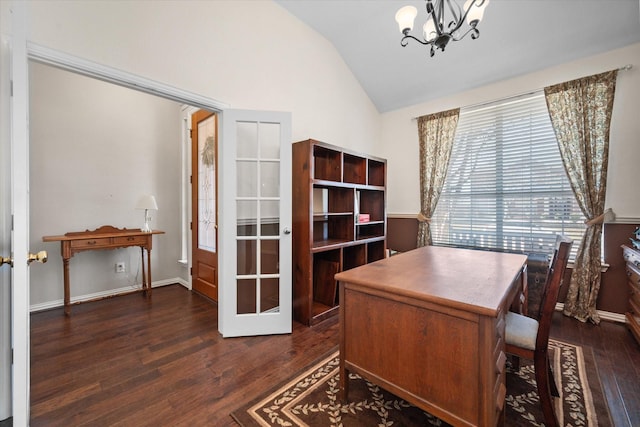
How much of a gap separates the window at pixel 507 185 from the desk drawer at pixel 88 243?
427 centimetres

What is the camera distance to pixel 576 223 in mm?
2854

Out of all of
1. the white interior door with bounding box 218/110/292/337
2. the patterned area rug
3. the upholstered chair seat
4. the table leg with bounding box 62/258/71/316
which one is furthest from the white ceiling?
the table leg with bounding box 62/258/71/316

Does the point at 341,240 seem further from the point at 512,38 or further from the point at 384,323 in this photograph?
the point at 512,38

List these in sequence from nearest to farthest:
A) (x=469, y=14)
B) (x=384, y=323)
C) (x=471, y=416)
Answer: (x=471, y=416) < (x=384, y=323) < (x=469, y=14)

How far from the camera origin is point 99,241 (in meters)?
3.01

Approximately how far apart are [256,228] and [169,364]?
1216mm

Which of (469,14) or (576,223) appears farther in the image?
(576,223)

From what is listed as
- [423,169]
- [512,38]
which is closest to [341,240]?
[423,169]

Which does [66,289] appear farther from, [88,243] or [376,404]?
[376,404]

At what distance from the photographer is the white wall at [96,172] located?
290cm

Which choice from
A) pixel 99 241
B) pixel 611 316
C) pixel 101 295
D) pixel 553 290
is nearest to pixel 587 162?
pixel 611 316

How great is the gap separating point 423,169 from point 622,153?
1948mm

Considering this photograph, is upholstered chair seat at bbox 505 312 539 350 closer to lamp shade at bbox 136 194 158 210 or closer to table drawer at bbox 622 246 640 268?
table drawer at bbox 622 246 640 268

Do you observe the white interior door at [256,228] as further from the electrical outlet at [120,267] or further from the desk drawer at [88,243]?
the electrical outlet at [120,267]
